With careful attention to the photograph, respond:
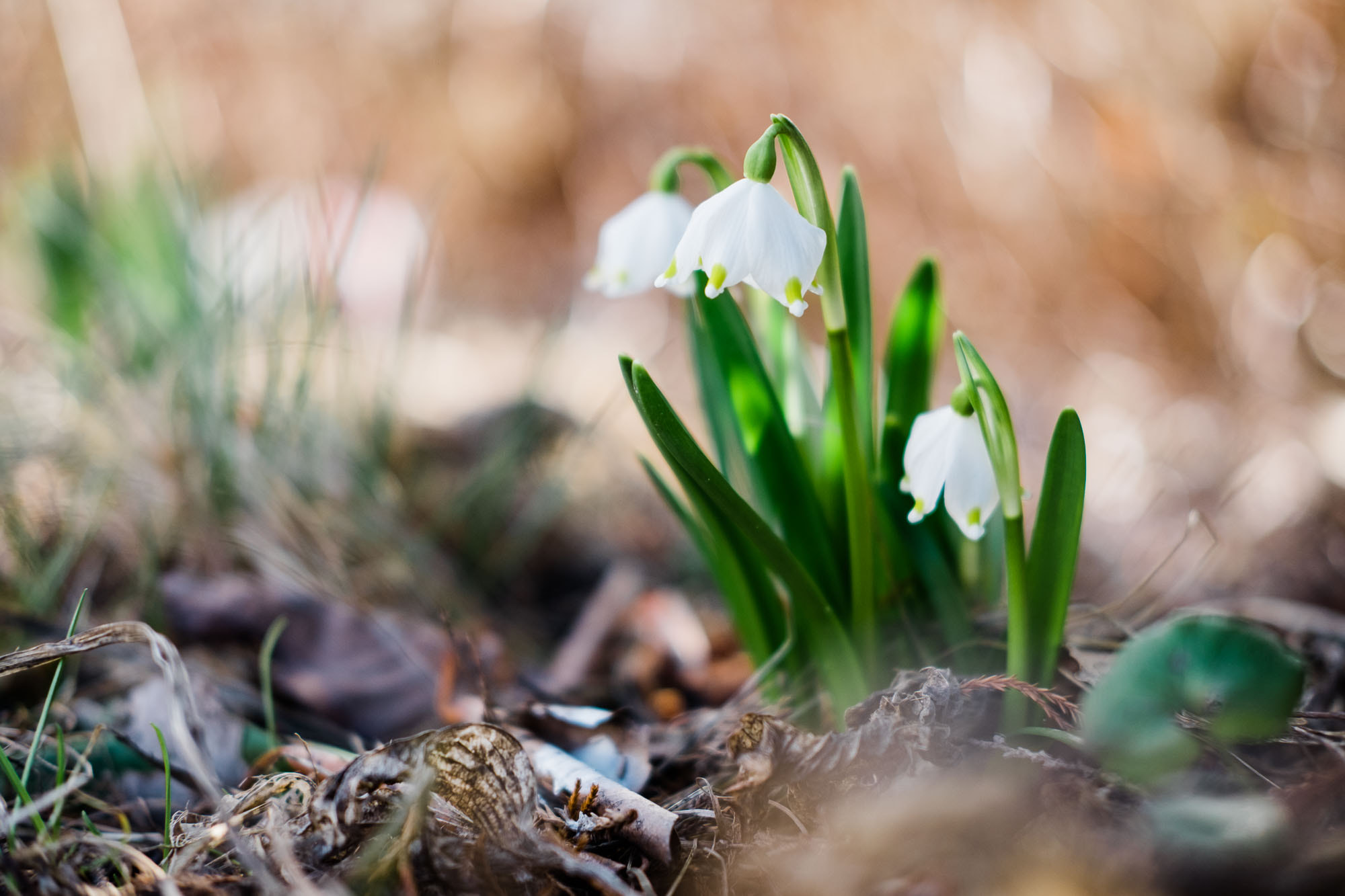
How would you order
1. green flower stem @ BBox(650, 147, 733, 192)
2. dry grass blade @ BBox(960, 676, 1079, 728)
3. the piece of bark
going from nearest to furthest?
1. dry grass blade @ BBox(960, 676, 1079, 728)
2. green flower stem @ BBox(650, 147, 733, 192)
3. the piece of bark

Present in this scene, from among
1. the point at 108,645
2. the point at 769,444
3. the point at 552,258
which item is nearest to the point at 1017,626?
the point at 769,444

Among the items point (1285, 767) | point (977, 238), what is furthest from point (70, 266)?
point (977, 238)

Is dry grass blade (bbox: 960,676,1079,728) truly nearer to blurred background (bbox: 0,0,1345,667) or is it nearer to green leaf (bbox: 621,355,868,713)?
green leaf (bbox: 621,355,868,713)

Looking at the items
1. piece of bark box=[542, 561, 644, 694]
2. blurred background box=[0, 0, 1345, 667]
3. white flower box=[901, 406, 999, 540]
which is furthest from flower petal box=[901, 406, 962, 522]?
piece of bark box=[542, 561, 644, 694]

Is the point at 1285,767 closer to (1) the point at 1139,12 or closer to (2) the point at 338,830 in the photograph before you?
(2) the point at 338,830

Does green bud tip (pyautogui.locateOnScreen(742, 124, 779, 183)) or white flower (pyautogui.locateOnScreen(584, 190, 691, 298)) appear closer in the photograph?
green bud tip (pyautogui.locateOnScreen(742, 124, 779, 183))

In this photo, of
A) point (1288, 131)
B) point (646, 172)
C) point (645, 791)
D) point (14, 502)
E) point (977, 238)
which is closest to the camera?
point (645, 791)
